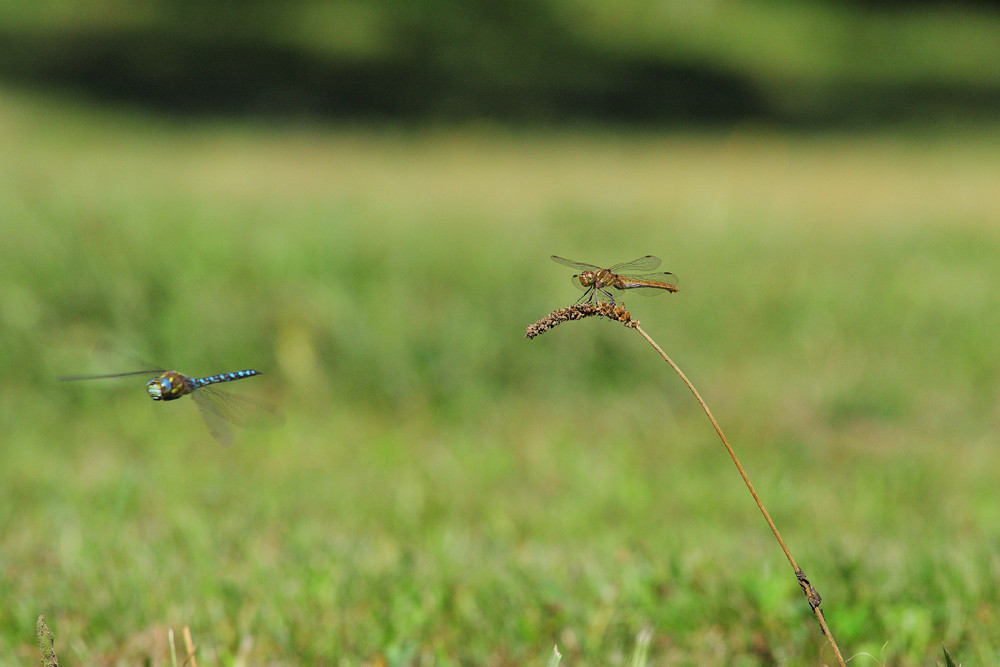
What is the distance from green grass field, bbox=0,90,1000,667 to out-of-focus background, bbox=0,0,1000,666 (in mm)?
14

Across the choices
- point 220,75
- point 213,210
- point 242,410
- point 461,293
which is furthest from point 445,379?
point 220,75

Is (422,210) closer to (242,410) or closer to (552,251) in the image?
(552,251)

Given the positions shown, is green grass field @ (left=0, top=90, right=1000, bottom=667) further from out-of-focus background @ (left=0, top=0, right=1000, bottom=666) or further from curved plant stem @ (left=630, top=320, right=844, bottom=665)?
curved plant stem @ (left=630, top=320, right=844, bottom=665)

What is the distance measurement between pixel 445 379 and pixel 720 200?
14.0 feet

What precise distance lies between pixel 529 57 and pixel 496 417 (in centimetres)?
1534

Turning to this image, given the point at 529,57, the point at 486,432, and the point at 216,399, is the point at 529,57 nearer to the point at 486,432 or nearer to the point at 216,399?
the point at 486,432

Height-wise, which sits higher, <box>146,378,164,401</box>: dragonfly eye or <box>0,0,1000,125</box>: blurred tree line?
<box>0,0,1000,125</box>: blurred tree line

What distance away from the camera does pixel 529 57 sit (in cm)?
1809

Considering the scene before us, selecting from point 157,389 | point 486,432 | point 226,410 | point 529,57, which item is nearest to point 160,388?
point 157,389

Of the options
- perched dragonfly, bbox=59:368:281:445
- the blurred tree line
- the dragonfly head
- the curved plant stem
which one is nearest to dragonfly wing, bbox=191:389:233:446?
perched dragonfly, bbox=59:368:281:445

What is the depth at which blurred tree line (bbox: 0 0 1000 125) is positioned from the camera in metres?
17.4

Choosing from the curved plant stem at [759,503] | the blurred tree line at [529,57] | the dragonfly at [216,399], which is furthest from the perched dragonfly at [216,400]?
the blurred tree line at [529,57]

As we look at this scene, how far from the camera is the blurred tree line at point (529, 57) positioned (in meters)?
17.4

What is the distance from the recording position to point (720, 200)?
7605 mm
